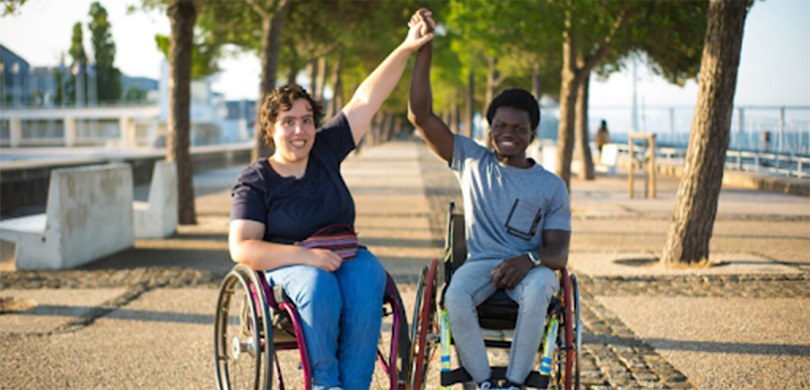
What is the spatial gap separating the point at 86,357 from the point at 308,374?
246cm

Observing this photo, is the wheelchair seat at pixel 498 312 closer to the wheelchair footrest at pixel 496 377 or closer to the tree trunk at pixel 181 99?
the wheelchair footrest at pixel 496 377

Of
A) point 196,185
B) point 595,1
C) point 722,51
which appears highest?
point 595,1

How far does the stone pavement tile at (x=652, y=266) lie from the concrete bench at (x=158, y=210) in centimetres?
481

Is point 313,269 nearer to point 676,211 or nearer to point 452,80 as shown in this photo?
point 676,211

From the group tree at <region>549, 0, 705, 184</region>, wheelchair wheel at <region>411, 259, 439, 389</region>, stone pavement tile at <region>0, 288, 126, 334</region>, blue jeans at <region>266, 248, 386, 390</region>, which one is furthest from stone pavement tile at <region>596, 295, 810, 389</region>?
tree at <region>549, 0, 705, 184</region>

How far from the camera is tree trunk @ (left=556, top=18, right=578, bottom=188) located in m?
16.4

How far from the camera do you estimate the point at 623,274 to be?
874 centimetres

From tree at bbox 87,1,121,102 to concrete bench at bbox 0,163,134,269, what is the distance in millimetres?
124467

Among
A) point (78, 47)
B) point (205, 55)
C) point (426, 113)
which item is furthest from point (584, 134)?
point (78, 47)

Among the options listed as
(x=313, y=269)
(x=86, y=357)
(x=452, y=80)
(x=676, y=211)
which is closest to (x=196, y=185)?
(x=676, y=211)

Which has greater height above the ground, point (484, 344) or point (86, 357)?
point (484, 344)

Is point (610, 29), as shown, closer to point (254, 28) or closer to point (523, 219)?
point (254, 28)

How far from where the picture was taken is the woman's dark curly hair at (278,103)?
14.6 feet

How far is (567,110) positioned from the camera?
1664 cm
